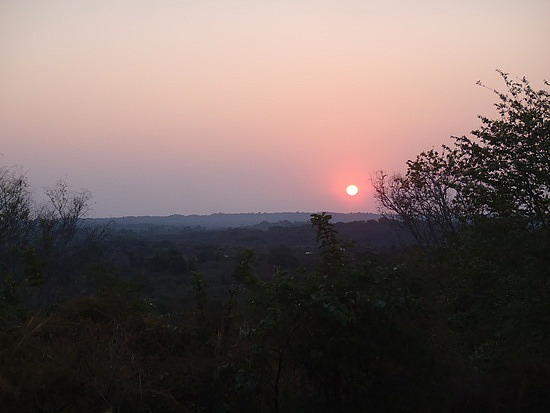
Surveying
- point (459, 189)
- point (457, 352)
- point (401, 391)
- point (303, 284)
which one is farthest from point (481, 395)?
point (459, 189)

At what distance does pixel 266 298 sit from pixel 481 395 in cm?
351

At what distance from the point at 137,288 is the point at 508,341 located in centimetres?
640

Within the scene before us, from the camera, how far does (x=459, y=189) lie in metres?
11.0

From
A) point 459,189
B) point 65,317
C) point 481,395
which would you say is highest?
point 459,189

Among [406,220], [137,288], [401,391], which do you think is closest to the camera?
[401,391]

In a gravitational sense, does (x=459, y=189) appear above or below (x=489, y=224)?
above

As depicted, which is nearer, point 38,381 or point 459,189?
point 38,381

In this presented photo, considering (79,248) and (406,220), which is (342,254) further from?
(79,248)

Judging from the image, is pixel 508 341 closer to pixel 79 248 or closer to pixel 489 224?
pixel 489 224

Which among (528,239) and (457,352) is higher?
(528,239)

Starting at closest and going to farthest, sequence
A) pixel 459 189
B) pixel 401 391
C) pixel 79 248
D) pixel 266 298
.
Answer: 1. pixel 401 391
2. pixel 266 298
3. pixel 459 189
4. pixel 79 248

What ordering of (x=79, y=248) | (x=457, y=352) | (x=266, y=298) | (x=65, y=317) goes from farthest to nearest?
1. (x=79, y=248)
2. (x=65, y=317)
3. (x=457, y=352)
4. (x=266, y=298)

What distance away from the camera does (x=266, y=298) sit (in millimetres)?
6449

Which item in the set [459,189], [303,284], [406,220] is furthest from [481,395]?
[406,220]
